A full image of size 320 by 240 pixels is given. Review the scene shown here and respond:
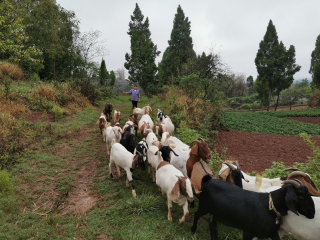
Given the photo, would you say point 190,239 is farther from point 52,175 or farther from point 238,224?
point 52,175

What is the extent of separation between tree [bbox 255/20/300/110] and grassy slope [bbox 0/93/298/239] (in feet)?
100

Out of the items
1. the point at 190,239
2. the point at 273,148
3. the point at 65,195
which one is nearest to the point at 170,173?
the point at 190,239

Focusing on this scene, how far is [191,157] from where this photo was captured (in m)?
4.14

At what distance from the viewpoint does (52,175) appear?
16.4 feet

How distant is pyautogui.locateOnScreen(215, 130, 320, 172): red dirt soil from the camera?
6.64m

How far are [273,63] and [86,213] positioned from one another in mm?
32684

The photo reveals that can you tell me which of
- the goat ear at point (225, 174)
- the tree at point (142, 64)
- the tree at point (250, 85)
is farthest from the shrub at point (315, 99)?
the goat ear at point (225, 174)

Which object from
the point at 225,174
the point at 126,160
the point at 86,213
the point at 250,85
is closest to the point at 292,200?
the point at 225,174

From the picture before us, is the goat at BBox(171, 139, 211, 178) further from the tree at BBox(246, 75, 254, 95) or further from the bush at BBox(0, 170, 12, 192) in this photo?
the tree at BBox(246, 75, 254, 95)

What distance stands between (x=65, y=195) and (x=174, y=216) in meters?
2.50

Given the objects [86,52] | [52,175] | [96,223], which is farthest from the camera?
[86,52]

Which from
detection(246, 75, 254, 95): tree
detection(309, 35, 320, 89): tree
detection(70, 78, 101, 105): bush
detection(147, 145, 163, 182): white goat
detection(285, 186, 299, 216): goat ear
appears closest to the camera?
detection(285, 186, 299, 216): goat ear

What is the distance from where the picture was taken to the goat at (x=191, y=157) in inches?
153

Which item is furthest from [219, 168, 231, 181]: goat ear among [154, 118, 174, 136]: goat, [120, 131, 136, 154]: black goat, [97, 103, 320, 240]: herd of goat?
[154, 118, 174, 136]: goat
